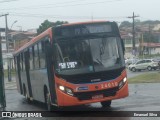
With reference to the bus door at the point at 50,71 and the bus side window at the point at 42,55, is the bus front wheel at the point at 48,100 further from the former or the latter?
the bus side window at the point at 42,55

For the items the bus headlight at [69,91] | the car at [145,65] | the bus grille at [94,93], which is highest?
the bus headlight at [69,91]

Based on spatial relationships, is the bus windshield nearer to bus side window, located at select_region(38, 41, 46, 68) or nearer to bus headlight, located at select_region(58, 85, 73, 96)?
bus headlight, located at select_region(58, 85, 73, 96)

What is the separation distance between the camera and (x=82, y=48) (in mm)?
14023

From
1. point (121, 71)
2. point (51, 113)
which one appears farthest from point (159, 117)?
point (51, 113)

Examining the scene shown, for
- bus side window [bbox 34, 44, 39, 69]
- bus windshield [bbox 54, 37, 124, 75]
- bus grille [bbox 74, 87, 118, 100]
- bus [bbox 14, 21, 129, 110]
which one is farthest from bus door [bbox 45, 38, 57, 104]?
bus side window [bbox 34, 44, 39, 69]

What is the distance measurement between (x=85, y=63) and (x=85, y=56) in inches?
8.7

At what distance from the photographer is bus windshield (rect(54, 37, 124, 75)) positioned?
13.9 m

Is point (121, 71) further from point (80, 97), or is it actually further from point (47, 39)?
point (47, 39)

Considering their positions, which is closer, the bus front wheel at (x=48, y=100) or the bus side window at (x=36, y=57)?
the bus front wheel at (x=48, y=100)

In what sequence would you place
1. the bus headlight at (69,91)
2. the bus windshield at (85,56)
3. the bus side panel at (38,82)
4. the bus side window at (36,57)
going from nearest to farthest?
1. the bus headlight at (69,91)
2. the bus windshield at (85,56)
3. the bus side panel at (38,82)
4. the bus side window at (36,57)

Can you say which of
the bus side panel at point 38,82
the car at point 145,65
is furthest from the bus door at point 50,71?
the car at point 145,65

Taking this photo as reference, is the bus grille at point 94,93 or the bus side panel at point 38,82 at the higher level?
the bus grille at point 94,93

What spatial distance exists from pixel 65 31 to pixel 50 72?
1470 millimetres

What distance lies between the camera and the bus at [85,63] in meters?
13.8
